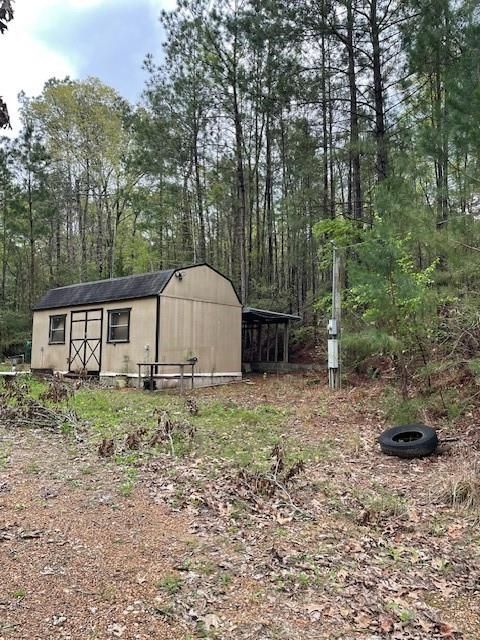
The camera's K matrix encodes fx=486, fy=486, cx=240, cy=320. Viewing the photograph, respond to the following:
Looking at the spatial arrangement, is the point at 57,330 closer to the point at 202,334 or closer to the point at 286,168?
the point at 202,334

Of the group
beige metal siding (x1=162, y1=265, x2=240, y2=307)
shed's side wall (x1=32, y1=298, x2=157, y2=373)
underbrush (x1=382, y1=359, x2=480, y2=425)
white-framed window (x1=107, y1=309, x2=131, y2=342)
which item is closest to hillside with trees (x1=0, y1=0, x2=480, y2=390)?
underbrush (x1=382, y1=359, x2=480, y2=425)

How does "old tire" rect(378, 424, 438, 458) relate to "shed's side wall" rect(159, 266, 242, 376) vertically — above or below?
below

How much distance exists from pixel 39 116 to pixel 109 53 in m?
7.82

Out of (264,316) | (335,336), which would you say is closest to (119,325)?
(264,316)

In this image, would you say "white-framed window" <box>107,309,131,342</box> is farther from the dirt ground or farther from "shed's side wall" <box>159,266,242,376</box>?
the dirt ground

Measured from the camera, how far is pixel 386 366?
12.4 m

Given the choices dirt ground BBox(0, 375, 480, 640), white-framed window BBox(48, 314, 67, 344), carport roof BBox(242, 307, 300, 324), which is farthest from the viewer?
carport roof BBox(242, 307, 300, 324)

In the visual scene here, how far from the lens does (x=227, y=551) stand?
3.45 meters

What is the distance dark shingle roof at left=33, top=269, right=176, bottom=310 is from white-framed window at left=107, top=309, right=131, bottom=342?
15.6 inches

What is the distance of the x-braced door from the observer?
14.0 metres

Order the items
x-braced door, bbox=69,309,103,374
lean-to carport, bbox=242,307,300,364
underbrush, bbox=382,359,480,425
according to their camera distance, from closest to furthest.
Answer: underbrush, bbox=382,359,480,425 < x-braced door, bbox=69,309,103,374 < lean-to carport, bbox=242,307,300,364

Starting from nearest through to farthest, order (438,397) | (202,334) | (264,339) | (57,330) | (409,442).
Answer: (409,442) → (438,397) → (202,334) → (57,330) → (264,339)

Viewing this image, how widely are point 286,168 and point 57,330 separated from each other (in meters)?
9.29

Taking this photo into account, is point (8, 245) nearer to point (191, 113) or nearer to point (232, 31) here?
point (191, 113)
